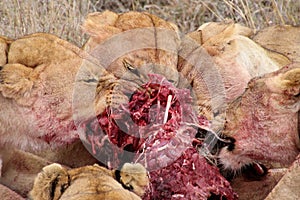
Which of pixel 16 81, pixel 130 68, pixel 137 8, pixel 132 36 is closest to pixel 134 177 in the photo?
pixel 16 81

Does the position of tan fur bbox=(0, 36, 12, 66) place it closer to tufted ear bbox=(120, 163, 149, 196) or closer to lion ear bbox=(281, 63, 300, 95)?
tufted ear bbox=(120, 163, 149, 196)

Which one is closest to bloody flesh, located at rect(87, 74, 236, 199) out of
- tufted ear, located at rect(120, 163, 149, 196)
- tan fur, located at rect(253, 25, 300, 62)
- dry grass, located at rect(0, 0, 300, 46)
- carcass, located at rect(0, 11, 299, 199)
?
carcass, located at rect(0, 11, 299, 199)

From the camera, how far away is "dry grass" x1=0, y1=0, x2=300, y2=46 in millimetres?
6570

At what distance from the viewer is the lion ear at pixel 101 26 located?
14.9ft

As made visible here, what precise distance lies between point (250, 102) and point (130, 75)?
21.1 inches

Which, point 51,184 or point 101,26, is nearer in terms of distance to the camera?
point 51,184

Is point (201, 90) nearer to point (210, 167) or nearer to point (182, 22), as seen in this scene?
point (210, 167)

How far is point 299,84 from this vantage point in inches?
153

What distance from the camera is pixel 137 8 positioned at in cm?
783

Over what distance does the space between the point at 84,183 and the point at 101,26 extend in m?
1.59

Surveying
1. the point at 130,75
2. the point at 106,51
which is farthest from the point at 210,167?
the point at 106,51

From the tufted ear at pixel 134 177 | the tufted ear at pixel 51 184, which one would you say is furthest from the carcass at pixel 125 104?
the tufted ear at pixel 51 184

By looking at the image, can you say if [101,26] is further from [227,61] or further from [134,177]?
[134,177]

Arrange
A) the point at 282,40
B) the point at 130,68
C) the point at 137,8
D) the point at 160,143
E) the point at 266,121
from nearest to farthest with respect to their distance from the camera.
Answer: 1. the point at 160,143
2. the point at 266,121
3. the point at 130,68
4. the point at 282,40
5. the point at 137,8
